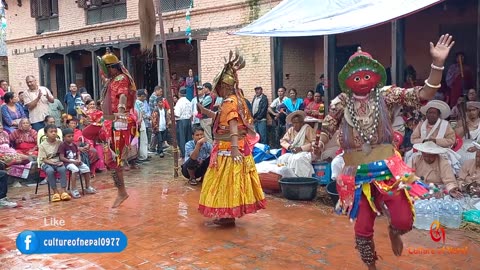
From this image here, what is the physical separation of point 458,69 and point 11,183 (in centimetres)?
939

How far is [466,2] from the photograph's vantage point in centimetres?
1066

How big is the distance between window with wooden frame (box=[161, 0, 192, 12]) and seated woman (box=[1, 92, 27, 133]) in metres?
5.91

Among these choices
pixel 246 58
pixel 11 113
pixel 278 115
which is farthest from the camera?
pixel 246 58

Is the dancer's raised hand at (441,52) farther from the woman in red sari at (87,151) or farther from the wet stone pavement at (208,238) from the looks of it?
the woman in red sari at (87,151)

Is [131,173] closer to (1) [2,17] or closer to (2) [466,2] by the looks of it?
(2) [466,2]

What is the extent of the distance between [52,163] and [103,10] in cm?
974

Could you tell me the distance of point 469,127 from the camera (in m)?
6.69

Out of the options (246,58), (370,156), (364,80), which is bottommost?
(370,156)

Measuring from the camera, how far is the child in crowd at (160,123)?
11.4 meters

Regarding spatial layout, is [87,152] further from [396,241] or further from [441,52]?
[441,52]

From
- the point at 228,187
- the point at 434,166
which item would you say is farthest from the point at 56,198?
the point at 434,166

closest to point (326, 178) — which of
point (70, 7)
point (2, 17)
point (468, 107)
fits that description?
point (468, 107)

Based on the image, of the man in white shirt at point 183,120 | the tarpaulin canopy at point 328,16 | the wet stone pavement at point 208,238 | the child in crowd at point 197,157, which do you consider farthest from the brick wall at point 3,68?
the tarpaulin canopy at point 328,16

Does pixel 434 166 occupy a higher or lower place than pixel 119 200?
higher
